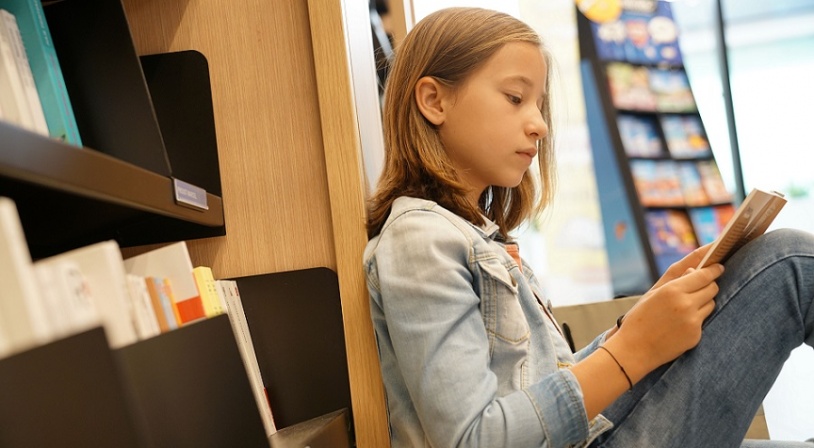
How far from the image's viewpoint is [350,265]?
3.64ft

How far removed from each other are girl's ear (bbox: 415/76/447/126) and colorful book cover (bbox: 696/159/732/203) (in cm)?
227

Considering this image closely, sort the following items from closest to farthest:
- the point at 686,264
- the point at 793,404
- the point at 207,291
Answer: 1. the point at 207,291
2. the point at 686,264
3. the point at 793,404

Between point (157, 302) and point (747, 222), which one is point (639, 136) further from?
point (157, 302)

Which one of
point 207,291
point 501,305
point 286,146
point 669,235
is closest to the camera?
point 207,291

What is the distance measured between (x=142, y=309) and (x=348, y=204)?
439 mm

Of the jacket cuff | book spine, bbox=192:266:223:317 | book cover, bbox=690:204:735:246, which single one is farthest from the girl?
book cover, bbox=690:204:735:246

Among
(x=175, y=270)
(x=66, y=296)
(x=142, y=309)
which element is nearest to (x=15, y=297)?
(x=66, y=296)

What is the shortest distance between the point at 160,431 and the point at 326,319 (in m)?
0.51

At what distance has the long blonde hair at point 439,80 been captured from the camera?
1188mm

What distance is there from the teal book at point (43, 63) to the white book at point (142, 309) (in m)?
0.22

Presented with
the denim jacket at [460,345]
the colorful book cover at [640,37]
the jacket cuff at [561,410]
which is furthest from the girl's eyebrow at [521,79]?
the colorful book cover at [640,37]

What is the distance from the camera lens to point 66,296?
1.89 ft

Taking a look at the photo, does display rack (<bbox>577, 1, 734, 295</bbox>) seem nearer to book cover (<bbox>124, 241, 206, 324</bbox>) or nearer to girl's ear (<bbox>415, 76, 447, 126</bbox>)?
girl's ear (<bbox>415, 76, 447, 126</bbox>)

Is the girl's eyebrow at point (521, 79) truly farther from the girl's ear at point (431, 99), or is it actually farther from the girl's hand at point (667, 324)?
the girl's hand at point (667, 324)
